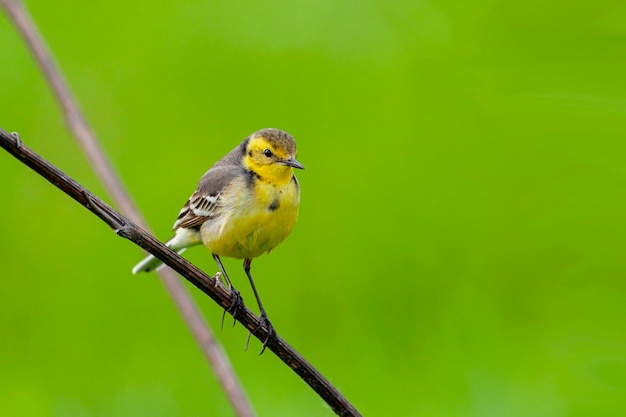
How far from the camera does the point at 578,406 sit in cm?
527

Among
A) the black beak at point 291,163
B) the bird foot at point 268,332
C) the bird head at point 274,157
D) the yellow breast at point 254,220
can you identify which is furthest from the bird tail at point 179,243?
the bird foot at point 268,332

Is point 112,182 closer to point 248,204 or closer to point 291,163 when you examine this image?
point 248,204

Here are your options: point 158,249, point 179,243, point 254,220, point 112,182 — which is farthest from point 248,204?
point 158,249

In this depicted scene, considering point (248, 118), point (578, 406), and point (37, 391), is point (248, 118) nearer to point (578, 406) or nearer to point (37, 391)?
point (37, 391)

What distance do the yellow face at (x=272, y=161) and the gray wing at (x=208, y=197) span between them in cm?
8

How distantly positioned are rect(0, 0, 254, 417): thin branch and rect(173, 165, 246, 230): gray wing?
65 cm

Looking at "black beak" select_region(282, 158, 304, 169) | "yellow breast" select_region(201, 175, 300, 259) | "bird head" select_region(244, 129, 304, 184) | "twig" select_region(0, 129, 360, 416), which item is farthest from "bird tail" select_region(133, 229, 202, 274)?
"twig" select_region(0, 129, 360, 416)

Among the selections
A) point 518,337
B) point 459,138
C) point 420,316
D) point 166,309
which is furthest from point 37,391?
point 459,138

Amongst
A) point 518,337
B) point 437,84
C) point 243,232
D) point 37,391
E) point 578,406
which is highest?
point 437,84

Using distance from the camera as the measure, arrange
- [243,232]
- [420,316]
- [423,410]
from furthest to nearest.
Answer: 1. [420,316]
2. [423,410]
3. [243,232]

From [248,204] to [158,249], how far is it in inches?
56.1

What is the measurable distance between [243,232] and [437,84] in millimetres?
Result: 3666

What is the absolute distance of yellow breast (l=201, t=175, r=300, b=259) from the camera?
3.84m

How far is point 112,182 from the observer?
3.25 m
